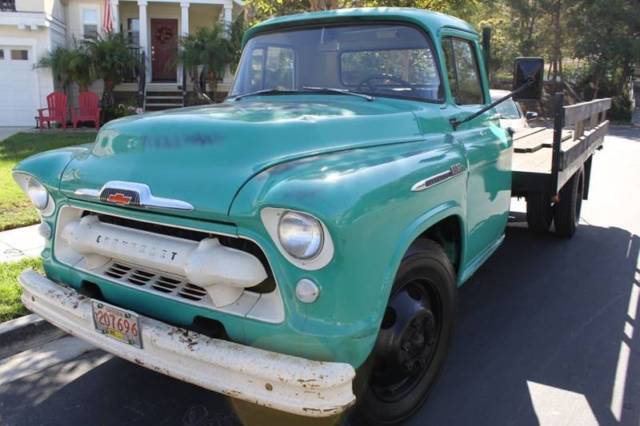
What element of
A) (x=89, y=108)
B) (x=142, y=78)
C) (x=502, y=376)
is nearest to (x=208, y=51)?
(x=142, y=78)

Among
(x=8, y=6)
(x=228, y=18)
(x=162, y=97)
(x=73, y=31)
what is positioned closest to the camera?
(x=8, y=6)

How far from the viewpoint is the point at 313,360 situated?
2.20 meters

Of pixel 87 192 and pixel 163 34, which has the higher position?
pixel 163 34

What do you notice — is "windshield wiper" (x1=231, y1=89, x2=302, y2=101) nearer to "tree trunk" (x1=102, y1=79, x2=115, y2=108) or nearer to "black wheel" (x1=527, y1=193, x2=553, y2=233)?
"black wheel" (x1=527, y1=193, x2=553, y2=233)

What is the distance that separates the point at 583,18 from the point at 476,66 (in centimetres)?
2577

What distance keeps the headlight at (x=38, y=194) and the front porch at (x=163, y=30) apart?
14.7 meters

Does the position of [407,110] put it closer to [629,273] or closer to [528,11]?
[629,273]

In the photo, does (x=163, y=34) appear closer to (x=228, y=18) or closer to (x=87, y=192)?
(x=228, y=18)

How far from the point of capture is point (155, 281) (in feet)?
8.70

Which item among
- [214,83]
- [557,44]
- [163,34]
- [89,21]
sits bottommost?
[214,83]

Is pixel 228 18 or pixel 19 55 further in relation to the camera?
pixel 228 18

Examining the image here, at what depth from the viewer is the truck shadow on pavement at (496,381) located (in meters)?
3.07

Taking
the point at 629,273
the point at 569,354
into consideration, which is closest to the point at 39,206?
the point at 569,354

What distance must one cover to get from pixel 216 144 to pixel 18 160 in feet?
28.1
